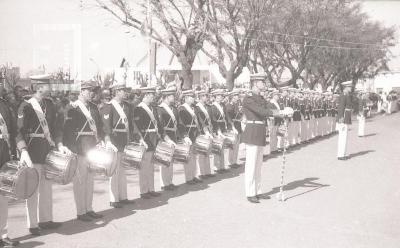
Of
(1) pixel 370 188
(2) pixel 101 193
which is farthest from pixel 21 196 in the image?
(1) pixel 370 188

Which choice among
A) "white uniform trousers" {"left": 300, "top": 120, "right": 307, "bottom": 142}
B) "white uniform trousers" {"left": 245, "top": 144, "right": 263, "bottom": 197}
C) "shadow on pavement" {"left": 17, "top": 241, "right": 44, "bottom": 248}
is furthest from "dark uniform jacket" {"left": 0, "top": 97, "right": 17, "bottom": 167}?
"white uniform trousers" {"left": 300, "top": 120, "right": 307, "bottom": 142}

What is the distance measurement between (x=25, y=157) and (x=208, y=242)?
243cm

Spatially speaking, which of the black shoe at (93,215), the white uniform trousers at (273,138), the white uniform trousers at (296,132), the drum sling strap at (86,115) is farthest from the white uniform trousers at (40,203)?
the white uniform trousers at (296,132)

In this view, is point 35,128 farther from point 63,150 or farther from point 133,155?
point 133,155

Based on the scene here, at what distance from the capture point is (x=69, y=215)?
8.09 m

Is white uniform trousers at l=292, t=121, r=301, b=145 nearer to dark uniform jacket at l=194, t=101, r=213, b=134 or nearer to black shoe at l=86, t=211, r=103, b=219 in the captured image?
dark uniform jacket at l=194, t=101, r=213, b=134

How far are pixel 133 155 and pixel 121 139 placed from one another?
35cm

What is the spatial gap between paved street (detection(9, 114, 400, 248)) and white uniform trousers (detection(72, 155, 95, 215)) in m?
0.27

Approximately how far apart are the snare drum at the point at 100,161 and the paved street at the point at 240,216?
74 centimetres

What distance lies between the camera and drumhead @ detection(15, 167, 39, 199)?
614 centimetres

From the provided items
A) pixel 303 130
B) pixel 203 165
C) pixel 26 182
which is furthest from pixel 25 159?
pixel 303 130

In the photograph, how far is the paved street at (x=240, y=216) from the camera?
6.62 meters

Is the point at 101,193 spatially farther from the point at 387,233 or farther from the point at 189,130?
the point at 387,233

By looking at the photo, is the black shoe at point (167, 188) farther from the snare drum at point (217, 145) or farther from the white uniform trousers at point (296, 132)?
the white uniform trousers at point (296, 132)
